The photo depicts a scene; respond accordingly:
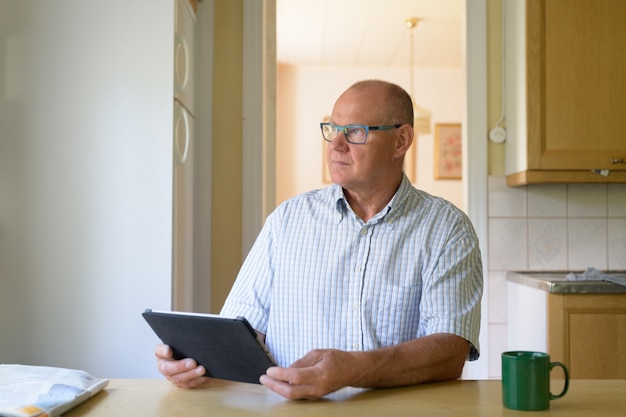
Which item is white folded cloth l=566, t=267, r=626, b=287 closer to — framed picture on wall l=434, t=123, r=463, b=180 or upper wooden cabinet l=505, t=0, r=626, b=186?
upper wooden cabinet l=505, t=0, r=626, b=186

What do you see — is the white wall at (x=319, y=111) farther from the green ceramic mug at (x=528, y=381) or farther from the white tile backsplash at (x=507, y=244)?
the green ceramic mug at (x=528, y=381)

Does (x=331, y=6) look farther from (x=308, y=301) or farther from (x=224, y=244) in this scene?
(x=308, y=301)

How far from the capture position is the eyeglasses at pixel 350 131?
1.72 metres

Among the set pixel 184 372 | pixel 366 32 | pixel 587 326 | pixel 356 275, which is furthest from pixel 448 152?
pixel 184 372

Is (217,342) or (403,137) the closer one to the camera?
(217,342)

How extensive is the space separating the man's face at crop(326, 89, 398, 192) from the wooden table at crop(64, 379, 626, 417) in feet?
1.80

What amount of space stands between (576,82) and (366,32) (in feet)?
9.25

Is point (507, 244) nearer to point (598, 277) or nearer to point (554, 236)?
point (554, 236)

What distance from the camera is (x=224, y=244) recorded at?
329 cm

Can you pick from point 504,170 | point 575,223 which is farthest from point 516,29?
point 575,223

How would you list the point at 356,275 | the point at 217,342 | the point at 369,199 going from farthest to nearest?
the point at 369,199 → the point at 356,275 → the point at 217,342

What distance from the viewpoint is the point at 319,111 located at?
6836mm

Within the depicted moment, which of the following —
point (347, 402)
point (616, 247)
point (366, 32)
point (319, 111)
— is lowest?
point (347, 402)

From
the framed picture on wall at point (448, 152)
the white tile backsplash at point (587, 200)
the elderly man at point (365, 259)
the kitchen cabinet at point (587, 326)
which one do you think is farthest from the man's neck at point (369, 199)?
the framed picture on wall at point (448, 152)
